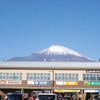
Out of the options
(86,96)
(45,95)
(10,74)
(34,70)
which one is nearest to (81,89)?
(86,96)

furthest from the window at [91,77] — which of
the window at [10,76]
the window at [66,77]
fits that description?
the window at [10,76]

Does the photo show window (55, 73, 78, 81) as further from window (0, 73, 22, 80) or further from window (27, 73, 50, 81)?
window (0, 73, 22, 80)

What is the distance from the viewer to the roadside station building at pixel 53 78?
187ft

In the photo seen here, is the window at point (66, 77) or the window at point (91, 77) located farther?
the window at point (66, 77)

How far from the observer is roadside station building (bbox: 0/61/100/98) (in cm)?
5709

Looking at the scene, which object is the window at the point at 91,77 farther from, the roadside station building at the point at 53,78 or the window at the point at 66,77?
the window at the point at 66,77

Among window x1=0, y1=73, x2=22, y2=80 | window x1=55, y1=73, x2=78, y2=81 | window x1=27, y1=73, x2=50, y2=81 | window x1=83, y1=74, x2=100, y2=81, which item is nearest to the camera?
window x1=83, y1=74, x2=100, y2=81

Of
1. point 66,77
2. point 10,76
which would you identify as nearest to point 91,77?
point 66,77

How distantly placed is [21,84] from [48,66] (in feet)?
20.7

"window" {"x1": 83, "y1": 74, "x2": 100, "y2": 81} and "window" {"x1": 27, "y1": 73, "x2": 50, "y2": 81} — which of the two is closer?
"window" {"x1": 83, "y1": 74, "x2": 100, "y2": 81}

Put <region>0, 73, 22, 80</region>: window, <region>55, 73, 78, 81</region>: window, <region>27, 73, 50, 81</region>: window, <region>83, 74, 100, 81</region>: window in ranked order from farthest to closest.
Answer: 1. <region>0, 73, 22, 80</region>: window
2. <region>27, 73, 50, 81</region>: window
3. <region>55, 73, 78, 81</region>: window
4. <region>83, 74, 100, 81</region>: window

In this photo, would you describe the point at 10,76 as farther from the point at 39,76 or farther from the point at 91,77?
the point at 91,77

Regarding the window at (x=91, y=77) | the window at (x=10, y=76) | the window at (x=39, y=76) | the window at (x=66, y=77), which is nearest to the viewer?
the window at (x=91, y=77)

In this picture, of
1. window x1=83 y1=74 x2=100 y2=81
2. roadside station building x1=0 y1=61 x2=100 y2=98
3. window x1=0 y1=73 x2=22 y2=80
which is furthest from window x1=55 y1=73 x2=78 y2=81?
window x1=0 y1=73 x2=22 y2=80
